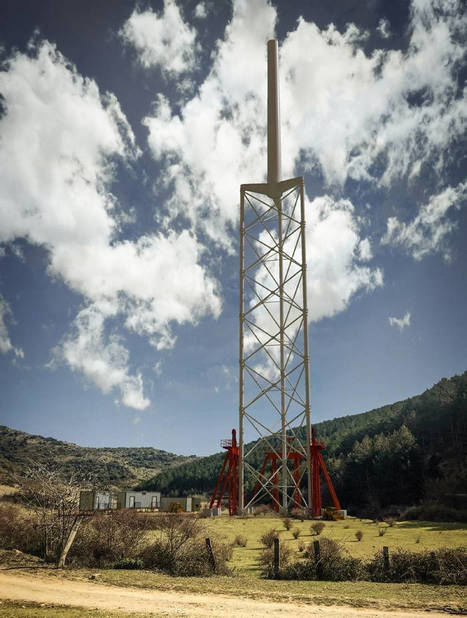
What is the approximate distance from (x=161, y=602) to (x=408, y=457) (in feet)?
193

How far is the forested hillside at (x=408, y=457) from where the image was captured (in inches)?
2411

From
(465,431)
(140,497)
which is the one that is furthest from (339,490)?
(140,497)

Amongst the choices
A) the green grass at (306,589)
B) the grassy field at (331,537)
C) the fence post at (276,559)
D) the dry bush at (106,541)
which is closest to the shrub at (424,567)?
the green grass at (306,589)

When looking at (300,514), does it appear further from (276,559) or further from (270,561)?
(276,559)

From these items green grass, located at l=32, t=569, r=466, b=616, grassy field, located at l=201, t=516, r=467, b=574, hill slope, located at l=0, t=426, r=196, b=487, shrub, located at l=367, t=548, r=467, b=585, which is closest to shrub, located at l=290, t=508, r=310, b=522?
grassy field, located at l=201, t=516, r=467, b=574

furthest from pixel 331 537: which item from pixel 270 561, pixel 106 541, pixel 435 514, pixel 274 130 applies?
pixel 274 130

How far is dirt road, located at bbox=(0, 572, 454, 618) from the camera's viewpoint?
10.6m

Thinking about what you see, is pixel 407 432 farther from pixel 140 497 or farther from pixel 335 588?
pixel 335 588

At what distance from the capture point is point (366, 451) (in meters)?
70.1

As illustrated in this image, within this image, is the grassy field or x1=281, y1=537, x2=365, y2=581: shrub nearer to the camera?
x1=281, y1=537, x2=365, y2=581: shrub

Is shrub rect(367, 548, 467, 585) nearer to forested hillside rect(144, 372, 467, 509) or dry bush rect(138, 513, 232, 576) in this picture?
dry bush rect(138, 513, 232, 576)

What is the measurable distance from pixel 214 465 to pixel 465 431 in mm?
51150

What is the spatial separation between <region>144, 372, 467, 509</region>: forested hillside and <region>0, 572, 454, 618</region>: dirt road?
46.0 m

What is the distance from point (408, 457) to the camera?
213ft
